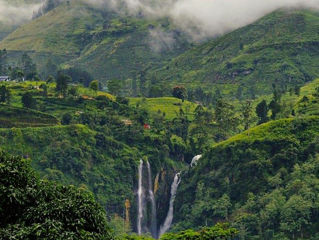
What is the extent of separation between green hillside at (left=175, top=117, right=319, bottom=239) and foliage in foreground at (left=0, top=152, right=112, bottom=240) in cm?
6231

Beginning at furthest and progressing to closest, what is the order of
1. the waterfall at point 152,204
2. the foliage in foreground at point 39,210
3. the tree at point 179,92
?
the tree at point 179,92
the waterfall at point 152,204
the foliage in foreground at point 39,210

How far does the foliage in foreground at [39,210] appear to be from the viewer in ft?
71.8

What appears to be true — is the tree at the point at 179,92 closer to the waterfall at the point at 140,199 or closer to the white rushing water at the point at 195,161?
the white rushing water at the point at 195,161

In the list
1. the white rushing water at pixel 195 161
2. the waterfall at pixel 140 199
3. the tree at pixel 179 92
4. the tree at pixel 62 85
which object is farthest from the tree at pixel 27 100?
the tree at pixel 179 92

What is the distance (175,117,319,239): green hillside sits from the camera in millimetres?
84875

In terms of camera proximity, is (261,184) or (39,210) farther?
(261,184)

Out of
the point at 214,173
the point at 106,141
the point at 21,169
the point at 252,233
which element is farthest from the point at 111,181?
the point at 21,169

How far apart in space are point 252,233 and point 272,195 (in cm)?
752

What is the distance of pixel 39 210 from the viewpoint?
76.1ft

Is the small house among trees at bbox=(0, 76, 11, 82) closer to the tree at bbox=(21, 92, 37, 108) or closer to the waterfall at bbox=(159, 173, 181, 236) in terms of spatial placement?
the tree at bbox=(21, 92, 37, 108)

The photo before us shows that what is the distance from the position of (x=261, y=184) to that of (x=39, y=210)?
77.8 metres

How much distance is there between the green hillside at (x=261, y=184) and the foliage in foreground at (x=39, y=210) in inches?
2453

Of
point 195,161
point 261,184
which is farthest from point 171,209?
point 261,184

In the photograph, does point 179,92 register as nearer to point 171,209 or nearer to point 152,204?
point 171,209
